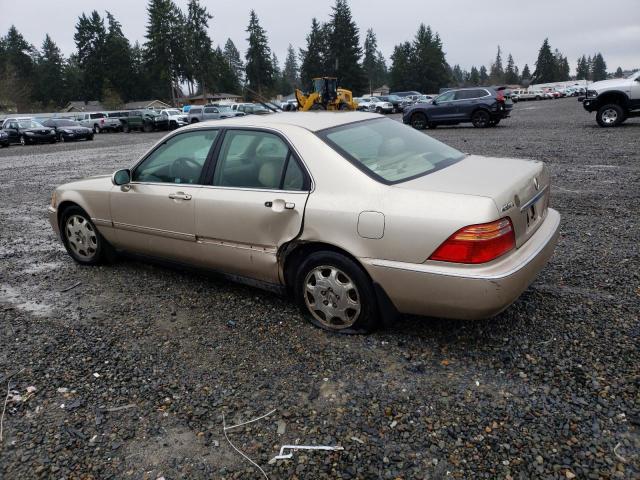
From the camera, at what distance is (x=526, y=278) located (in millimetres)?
3143

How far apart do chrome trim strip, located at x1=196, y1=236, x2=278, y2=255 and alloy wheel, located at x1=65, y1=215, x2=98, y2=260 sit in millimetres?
1653

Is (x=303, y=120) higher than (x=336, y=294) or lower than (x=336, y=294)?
higher

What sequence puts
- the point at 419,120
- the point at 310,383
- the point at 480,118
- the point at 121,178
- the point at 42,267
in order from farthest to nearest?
the point at 419,120 < the point at 480,118 < the point at 42,267 < the point at 121,178 < the point at 310,383

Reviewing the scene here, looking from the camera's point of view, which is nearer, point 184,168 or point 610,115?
point 184,168

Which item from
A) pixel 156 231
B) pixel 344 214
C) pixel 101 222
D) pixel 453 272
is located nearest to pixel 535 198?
pixel 453 272

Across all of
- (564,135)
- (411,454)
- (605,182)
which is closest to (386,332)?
(411,454)

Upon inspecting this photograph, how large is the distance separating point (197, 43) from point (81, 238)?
289ft

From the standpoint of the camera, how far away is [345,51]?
84250mm

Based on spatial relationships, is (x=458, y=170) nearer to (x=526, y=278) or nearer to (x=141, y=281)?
(x=526, y=278)

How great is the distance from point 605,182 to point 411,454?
7.17 meters

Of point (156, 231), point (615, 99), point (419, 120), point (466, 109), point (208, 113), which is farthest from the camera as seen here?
point (208, 113)

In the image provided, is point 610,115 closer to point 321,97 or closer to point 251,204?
point 321,97

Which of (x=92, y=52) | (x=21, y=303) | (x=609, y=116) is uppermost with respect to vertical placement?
(x=92, y=52)

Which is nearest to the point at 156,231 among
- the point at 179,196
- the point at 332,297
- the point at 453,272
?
the point at 179,196
